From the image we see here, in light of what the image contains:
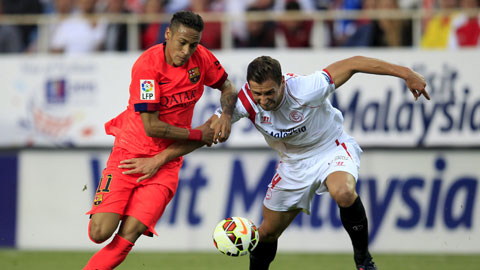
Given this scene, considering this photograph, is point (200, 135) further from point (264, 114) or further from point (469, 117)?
point (469, 117)

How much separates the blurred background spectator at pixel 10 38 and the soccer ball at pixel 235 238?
6.11m

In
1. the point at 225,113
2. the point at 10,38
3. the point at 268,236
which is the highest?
the point at 10,38

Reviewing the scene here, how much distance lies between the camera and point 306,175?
269 inches

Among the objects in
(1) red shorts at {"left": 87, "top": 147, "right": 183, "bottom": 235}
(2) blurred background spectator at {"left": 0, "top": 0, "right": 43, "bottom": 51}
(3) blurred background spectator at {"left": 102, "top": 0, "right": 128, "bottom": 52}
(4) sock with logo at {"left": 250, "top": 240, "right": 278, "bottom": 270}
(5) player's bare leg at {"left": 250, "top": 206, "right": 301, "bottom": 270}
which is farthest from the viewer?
(2) blurred background spectator at {"left": 0, "top": 0, "right": 43, "bottom": 51}

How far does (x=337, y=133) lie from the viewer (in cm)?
699

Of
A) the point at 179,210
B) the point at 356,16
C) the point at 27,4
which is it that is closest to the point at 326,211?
the point at 179,210

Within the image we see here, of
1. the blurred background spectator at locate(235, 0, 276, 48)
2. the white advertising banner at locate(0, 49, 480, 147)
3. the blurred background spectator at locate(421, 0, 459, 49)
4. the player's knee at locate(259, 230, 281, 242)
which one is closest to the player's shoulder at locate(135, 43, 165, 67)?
the player's knee at locate(259, 230, 281, 242)

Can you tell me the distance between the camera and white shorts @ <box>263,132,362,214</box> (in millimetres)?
6781

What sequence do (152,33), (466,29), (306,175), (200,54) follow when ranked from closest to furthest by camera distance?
(200,54) → (306,175) → (466,29) → (152,33)

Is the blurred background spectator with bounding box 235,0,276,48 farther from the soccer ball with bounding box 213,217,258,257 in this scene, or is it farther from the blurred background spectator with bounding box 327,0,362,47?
the soccer ball with bounding box 213,217,258,257

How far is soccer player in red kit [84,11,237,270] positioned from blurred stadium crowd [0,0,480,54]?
4.69 m

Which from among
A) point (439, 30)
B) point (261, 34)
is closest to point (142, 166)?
point (261, 34)

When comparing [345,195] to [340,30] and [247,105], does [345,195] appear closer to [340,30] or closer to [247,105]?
[247,105]

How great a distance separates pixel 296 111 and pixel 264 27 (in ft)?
15.8
